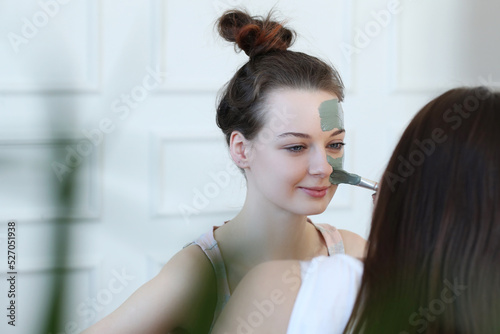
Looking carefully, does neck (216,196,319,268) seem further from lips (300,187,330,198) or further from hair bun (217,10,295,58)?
hair bun (217,10,295,58)

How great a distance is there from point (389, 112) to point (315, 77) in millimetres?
655

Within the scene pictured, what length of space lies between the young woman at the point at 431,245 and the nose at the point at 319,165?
273 mm

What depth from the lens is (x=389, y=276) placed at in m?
0.38

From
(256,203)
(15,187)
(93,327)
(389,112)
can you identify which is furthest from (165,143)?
(15,187)

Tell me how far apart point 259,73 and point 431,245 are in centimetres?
42

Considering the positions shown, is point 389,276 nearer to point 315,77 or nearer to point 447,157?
point 447,157

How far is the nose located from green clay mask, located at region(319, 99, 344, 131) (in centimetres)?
3

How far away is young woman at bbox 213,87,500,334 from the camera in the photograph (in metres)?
0.38

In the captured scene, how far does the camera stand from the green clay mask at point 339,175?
72 cm

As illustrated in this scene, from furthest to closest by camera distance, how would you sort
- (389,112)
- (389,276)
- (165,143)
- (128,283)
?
(389,112) → (128,283) → (165,143) → (389,276)
